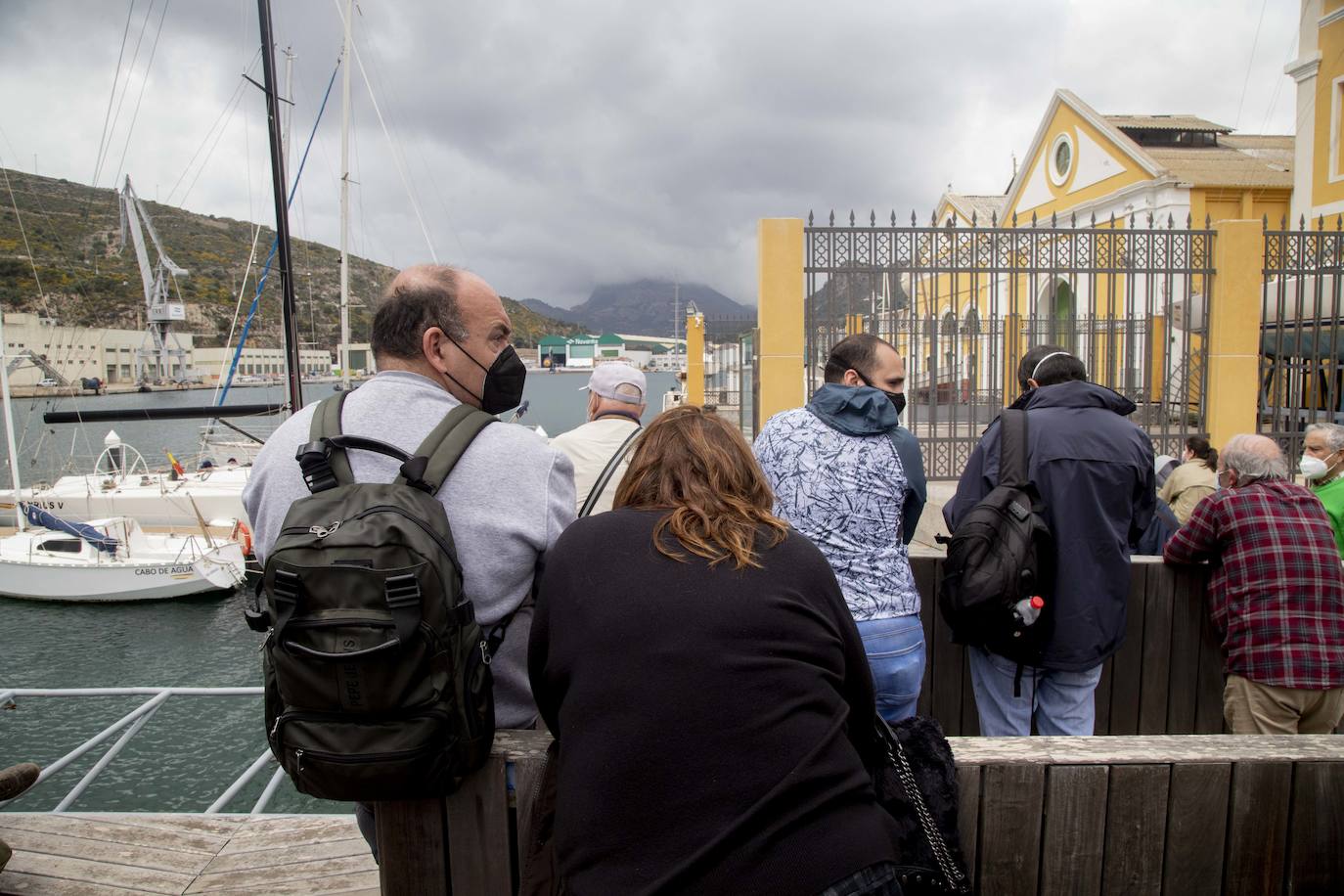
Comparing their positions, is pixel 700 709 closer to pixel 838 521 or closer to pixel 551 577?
pixel 551 577

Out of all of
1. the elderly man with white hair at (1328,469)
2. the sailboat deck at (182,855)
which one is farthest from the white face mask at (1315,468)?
the sailboat deck at (182,855)

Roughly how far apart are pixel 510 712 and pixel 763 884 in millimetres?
834

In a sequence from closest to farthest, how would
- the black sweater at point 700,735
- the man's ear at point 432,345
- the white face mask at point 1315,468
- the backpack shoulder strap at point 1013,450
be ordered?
the black sweater at point 700,735
the man's ear at point 432,345
the backpack shoulder strap at point 1013,450
the white face mask at point 1315,468

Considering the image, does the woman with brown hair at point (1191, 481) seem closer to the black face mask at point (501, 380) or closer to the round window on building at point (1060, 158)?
the black face mask at point (501, 380)

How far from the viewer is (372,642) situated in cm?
149

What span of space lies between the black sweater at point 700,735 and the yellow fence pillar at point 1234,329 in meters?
9.02

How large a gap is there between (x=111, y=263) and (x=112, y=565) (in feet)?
117

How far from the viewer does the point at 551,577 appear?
5.12 feet

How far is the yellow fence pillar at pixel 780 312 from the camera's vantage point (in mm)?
7656

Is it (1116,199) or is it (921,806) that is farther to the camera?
(1116,199)

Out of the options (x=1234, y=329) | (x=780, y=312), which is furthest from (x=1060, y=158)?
(x=780, y=312)

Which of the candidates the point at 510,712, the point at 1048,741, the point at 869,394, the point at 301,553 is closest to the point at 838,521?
the point at 869,394

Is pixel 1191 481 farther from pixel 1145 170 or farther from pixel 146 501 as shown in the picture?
pixel 146 501

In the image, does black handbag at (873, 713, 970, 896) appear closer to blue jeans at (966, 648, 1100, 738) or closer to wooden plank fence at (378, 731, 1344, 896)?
wooden plank fence at (378, 731, 1344, 896)
